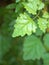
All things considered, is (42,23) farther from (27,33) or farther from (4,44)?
(4,44)

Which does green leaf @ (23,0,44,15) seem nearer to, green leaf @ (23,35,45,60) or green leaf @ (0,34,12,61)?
green leaf @ (23,35,45,60)

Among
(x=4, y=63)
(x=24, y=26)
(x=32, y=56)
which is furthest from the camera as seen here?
(x=4, y=63)

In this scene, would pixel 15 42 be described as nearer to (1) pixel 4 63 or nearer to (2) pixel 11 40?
(2) pixel 11 40

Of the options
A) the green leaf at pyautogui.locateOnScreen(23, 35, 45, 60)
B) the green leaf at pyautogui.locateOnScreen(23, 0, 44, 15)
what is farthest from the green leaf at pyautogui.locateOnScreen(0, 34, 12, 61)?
the green leaf at pyautogui.locateOnScreen(23, 0, 44, 15)

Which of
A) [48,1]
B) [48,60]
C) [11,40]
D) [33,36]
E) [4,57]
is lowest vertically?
[4,57]

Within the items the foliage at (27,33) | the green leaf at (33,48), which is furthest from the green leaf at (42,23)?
the green leaf at (33,48)

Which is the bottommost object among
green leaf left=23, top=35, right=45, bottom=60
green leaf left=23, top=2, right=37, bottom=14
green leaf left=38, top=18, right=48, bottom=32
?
green leaf left=23, top=35, right=45, bottom=60

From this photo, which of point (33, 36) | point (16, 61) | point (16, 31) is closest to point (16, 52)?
point (16, 61)

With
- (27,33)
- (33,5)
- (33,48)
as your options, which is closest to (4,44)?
(33,48)
